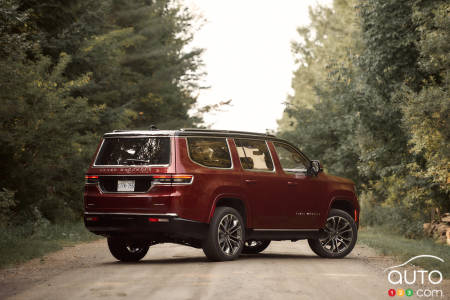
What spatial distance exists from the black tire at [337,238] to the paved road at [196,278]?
0.81ft

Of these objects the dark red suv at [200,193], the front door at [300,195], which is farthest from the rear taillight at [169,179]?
the front door at [300,195]

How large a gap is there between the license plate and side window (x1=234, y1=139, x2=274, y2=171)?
80.6 inches

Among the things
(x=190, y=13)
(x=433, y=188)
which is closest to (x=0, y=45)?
(x=433, y=188)

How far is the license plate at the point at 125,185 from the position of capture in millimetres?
12148

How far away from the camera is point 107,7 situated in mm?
28062

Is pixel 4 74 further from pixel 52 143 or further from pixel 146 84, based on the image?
pixel 146 84

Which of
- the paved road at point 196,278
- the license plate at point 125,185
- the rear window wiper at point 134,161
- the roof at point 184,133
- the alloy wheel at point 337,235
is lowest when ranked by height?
the paved road at point 196,278

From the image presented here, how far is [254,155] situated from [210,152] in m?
1.15

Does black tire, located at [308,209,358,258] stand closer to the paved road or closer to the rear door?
the paved road

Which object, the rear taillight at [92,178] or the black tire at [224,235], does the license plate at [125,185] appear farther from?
the black tire at [224,235]

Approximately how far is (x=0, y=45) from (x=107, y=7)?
A: 11826mm

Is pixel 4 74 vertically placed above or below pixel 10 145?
above

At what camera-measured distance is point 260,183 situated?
1330cm

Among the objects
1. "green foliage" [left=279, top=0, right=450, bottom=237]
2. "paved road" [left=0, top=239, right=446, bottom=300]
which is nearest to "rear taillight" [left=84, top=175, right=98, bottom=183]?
"paved road" [left=0, top=239, right=446, bottom=300]
